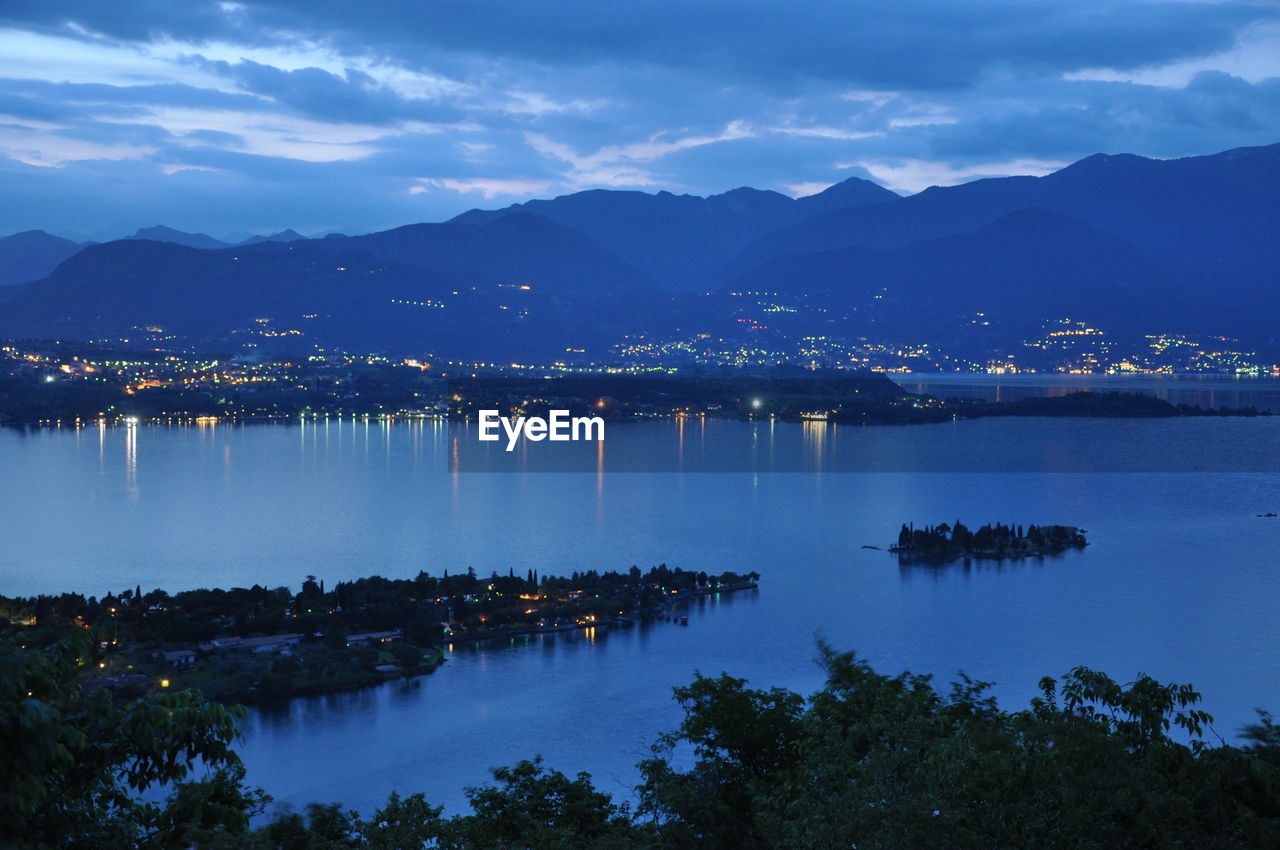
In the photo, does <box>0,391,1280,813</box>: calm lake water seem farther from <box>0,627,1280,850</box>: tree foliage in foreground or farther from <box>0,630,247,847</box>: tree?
<box>0,630,247,847</box>: tree

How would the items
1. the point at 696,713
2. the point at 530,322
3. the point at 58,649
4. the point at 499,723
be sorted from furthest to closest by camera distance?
the point at 530,322 < the point at 499,723 < the point at 696,713 < the point at 58,649

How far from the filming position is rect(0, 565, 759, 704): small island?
33.2 feet

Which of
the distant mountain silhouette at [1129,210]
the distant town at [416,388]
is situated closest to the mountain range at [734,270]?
the distant mountain silhouette at [1129,210]

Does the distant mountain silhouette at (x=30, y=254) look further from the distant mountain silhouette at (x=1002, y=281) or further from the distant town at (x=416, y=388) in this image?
the distant mountain silhouette at (x=1002, y=281)

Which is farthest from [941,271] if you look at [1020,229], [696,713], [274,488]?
[696,713]

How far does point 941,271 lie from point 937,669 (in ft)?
232

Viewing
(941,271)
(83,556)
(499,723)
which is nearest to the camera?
(499,723)

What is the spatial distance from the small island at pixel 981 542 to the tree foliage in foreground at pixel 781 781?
37.3ft

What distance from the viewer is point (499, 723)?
31.1ft

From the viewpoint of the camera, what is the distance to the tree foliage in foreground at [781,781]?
254 centimetres

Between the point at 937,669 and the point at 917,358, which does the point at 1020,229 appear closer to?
the point at 917,358

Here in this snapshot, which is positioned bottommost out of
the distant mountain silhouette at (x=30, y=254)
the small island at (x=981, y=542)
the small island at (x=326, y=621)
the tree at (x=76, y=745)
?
the small island at (x=326, y=621)

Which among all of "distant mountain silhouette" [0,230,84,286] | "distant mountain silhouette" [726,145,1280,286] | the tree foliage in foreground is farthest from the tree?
"distant mountain silhouette" [0,230,84,286]

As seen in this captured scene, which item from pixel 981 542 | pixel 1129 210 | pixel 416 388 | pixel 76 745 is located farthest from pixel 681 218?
pixel 76 745
